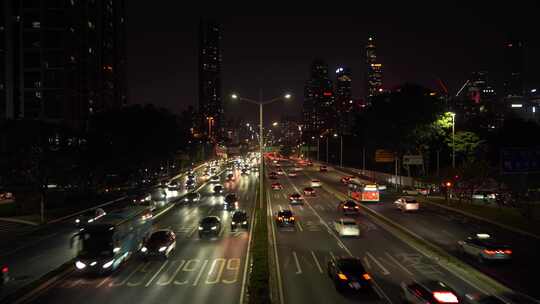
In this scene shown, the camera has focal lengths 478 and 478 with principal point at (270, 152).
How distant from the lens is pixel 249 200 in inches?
2591

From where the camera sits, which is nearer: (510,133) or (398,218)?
(398,218)

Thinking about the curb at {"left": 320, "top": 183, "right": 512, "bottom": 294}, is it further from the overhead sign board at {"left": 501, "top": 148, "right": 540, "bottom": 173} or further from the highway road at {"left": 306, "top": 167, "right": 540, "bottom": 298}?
the overhead sign board at {"left": 501, "top": 148, "right": 540, "bottom": 173}

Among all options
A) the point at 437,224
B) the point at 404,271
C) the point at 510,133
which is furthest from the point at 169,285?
the point at 510,133

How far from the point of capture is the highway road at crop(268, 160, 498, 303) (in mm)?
21797

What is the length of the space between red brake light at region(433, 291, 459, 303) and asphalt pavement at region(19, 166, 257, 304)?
8269mm

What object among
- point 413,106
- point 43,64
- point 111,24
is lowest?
point 413,106

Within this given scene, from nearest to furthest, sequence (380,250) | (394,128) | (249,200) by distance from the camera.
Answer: (380,250), (249,200), (394,128)

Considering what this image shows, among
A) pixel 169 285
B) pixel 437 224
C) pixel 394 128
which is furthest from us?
pixel 394 128

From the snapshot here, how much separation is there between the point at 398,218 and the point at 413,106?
41191 millimetres

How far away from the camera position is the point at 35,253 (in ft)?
108

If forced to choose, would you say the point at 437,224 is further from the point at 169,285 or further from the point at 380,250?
the point at 169,285

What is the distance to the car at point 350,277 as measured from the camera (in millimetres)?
21438

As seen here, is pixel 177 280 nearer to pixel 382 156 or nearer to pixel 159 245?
pixel 159 245

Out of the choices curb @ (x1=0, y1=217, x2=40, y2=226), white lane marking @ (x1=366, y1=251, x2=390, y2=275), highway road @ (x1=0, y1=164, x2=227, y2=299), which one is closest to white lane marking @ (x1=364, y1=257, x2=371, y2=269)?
white lane marking @ (x1=366, y1=251, x2=390, y2=275)
